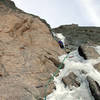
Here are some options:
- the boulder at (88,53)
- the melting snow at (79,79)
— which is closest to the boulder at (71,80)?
the melting snow at (79,79)

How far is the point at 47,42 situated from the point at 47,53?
1.71m

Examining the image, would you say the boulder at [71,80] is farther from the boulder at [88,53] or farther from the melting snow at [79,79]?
the boulder at [88,53]

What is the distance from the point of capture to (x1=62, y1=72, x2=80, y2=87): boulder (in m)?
8.66

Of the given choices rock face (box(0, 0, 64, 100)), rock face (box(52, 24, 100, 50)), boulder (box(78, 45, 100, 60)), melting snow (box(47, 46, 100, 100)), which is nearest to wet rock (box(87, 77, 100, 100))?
melting snow (box(47, 46, 100, 100))

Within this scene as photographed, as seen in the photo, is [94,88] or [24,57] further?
[24,57]

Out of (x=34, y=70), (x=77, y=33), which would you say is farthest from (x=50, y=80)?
(x=77, y=33)

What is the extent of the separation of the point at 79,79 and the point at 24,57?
10.6 feet

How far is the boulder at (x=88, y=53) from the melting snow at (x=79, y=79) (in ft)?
1.04

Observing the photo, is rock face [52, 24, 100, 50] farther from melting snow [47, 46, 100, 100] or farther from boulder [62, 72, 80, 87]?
boulder [62, 72, 80, 87]

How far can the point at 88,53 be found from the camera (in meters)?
11.0

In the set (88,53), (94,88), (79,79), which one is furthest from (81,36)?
(94,88)

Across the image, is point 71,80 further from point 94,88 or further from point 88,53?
point 88,53

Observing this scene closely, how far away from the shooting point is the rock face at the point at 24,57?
719cm

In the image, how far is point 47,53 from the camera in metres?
11.1
